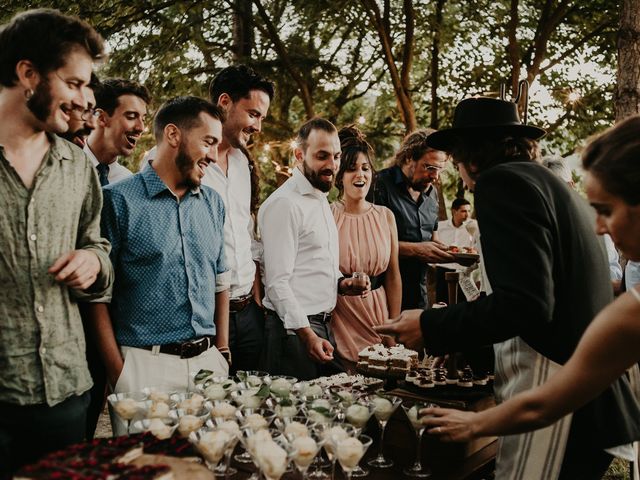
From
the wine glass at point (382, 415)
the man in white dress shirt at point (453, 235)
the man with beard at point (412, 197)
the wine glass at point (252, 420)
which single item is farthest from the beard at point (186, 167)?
the man in white dress shirt at point (453, 235)

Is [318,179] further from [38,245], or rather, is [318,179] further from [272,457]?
[272,457]

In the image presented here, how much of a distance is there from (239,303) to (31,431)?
1.85 metres

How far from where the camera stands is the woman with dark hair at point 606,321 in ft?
6.05

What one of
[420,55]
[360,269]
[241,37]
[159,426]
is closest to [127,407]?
[159,426]

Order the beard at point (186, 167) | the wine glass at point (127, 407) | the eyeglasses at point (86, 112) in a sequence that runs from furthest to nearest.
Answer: the beard at point (186, 167)
the wine glass at point (127, 407)
the eyeglasses at point (86, 112)

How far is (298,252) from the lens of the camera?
437 cm

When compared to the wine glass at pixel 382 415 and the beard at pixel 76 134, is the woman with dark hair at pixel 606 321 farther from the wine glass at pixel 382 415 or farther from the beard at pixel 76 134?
the beard at pixel 76 134

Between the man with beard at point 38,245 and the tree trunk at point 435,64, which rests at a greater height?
the tree trunk at point 435,64

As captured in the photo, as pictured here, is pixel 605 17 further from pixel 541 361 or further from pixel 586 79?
pixel 541 361

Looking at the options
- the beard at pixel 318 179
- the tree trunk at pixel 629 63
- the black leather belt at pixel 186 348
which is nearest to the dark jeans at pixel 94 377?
the black leather belt at pixel 186 348

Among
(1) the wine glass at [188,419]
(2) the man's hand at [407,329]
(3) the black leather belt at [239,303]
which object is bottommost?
(1) the wine glass at [188,419]

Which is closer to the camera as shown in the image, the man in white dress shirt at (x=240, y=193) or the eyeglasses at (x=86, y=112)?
the eyeglasses at (x=86, y=112)

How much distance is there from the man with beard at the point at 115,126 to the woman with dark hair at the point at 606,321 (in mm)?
3097

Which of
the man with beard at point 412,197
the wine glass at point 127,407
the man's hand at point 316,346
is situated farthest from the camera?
the man with beard at point 412,197
